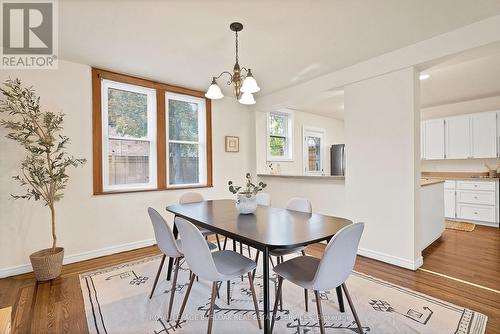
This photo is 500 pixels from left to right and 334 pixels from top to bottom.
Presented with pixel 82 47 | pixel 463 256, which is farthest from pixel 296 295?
pixel 82 47

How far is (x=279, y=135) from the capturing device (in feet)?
17.4

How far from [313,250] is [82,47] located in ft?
12.3

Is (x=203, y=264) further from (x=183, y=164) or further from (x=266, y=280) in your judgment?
(x=183, y=164)

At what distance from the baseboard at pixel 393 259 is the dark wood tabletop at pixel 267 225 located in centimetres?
134

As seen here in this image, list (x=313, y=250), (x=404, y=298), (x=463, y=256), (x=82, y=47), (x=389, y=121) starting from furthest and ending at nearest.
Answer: (x=313, y=250)
(x=463, y=256)
(x=389, y=121)
(x=82, y=47)
(x=404, y=298)

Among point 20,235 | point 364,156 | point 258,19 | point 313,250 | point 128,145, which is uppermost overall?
point 258,19

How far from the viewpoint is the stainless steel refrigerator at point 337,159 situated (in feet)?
19.3

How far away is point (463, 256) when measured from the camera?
2947 mm

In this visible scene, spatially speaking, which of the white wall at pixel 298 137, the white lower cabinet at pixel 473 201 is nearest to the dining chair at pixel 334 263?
the white wall at pixel 298 137

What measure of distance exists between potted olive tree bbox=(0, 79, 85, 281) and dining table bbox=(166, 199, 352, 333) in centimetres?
127

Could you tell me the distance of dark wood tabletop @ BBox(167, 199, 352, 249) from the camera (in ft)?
4.77

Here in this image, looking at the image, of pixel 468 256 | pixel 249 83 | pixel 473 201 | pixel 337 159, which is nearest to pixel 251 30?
pixel 249 83

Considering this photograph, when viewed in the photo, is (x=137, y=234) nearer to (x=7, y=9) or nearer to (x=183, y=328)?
(x=183, y=328)

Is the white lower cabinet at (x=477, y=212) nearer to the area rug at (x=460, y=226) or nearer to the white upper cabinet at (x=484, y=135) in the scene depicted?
the area rug at (x=460, y=226)
